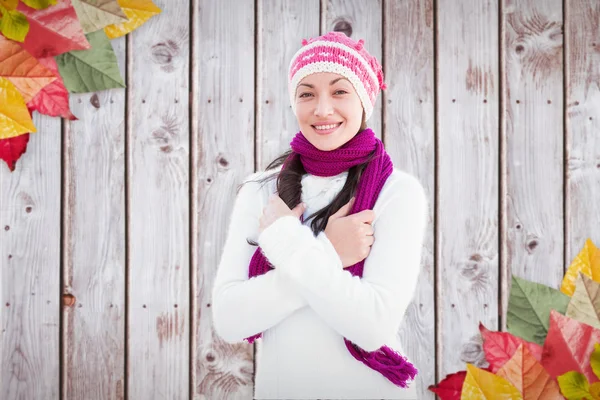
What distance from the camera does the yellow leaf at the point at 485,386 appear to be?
0.43 meters

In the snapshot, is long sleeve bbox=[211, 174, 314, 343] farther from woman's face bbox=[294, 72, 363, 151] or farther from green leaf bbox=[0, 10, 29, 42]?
green leaf bbox=[0, 10, 29, 42]

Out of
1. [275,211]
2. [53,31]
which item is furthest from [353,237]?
[53,31]

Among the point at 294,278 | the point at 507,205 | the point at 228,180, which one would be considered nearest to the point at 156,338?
the point at 228,180

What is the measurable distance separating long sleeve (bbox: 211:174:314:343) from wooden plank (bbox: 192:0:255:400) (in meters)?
0.56

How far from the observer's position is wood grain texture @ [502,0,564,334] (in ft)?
5.13

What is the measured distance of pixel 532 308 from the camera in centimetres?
42

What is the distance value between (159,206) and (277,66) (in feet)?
1.88

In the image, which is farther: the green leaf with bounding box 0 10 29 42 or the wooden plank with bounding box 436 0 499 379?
the wooden plank with bounding box 436 0 499 379

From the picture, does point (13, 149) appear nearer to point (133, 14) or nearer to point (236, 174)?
point (133, 14)

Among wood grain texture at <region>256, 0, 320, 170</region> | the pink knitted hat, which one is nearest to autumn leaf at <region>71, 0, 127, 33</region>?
wood grain texture at <region>256, 0, 320, 170</region>

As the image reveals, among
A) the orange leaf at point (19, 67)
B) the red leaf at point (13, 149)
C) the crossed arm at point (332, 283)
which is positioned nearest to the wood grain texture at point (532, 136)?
the crossed arm at point (332, 283)

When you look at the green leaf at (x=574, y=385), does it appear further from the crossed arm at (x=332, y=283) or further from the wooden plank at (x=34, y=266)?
the wooden plank at (x=34, y=266)

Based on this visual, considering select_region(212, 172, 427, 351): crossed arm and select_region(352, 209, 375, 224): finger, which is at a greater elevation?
select_region(352, 209, 375, 224): finger

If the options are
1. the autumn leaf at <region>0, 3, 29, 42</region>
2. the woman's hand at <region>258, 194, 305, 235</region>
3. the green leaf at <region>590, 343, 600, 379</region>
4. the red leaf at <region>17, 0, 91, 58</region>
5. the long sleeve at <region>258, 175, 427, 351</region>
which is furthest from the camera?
the red leaf at <region>17, 0, 91, 58</region>
